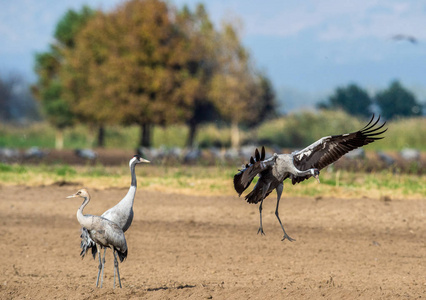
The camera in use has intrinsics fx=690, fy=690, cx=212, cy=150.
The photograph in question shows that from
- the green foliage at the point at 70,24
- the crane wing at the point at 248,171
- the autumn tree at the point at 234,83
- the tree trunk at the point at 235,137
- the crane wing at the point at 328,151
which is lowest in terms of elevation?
the crane wing at the point at 248,171

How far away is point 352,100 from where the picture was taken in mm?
50219

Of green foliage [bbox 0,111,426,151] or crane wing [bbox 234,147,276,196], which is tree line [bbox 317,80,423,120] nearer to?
green foliage [bbox 0,111,426,151]

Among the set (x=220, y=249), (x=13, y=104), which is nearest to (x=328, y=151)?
(x=220, y=249)

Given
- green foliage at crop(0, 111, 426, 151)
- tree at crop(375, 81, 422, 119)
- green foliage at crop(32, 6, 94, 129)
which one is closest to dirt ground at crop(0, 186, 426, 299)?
green foliage at crop(0, 111, 426, 151)

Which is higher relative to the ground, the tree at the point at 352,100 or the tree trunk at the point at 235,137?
the tree at the point at 352,100

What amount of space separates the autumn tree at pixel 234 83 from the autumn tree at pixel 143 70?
2.15 meters

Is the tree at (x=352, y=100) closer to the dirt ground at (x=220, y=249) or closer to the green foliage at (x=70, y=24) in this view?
the green foliage at (x=70, y=24)

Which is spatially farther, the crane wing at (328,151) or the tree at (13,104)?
the tree at (13,104)

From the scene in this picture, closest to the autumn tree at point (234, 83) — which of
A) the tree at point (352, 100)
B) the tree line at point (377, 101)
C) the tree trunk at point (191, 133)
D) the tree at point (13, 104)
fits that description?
the tree trunk at point (191, 133)

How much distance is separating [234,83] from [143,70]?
5604 mm

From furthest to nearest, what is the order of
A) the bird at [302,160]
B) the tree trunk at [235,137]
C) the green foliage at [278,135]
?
1. the tree trunk at [235,137]
2. the green foliage at [278,135]
3. the bird at [302,160]

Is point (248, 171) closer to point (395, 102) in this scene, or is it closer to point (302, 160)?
point (302, 160)

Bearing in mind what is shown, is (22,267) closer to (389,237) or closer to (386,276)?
(386,276)

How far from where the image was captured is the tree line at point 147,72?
112ft
